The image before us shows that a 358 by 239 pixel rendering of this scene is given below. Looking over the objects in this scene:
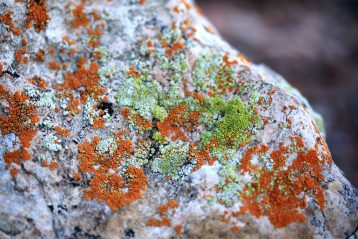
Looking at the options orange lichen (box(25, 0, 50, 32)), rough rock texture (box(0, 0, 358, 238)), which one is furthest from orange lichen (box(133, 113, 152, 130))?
orange lichen (box(25, 0, 50, 32))

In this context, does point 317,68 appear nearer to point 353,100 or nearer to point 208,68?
point 353,100

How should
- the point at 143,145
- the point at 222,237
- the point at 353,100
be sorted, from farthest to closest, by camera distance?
the point at 353,100 → the point at 143,145 → the point at 222,237

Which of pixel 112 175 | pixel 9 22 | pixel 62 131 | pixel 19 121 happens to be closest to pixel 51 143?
pixel 62 131

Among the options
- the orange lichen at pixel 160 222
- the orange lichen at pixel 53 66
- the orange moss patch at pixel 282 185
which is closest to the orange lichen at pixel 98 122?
the orange lichen at pixel 53 66

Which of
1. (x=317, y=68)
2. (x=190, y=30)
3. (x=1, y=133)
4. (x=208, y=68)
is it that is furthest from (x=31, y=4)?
(x=317, y=68)

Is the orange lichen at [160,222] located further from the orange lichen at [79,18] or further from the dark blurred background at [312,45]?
the dark blurred background at [312,45]

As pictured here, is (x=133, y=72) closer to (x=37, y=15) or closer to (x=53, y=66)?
(x=53, y=66)
